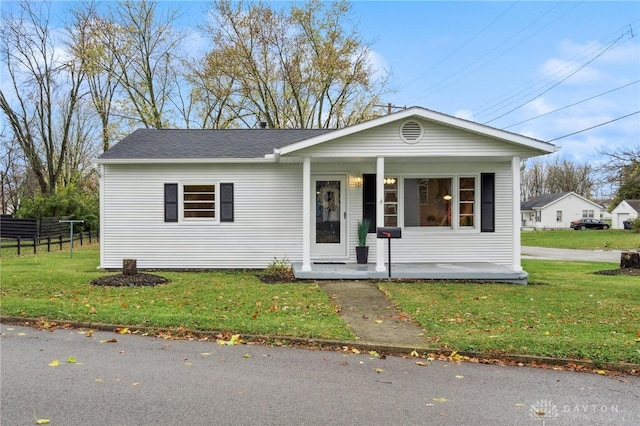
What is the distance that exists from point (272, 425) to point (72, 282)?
727 cm

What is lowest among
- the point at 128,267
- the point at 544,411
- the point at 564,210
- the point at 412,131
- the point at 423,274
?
the point at 544,411

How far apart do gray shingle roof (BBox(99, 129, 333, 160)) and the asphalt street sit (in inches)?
271

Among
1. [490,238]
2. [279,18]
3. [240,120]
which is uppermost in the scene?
[279,18]

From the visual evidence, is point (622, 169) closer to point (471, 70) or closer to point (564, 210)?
point (471, 70)

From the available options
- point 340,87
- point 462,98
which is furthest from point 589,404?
point 462,98

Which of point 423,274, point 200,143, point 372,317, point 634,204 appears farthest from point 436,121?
point 634,204

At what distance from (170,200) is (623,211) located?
6237 cm

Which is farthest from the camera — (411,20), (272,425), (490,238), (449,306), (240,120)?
(240,120)

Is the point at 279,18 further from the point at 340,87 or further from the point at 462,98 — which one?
the point at 462,98

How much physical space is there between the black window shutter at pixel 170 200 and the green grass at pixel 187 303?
6.27 ft

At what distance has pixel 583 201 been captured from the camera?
197ft

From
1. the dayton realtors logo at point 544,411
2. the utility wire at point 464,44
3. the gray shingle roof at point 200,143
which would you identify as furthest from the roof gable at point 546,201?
the dayton realtors logo at point 544,411

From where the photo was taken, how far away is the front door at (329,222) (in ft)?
37.1

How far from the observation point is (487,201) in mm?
11039
